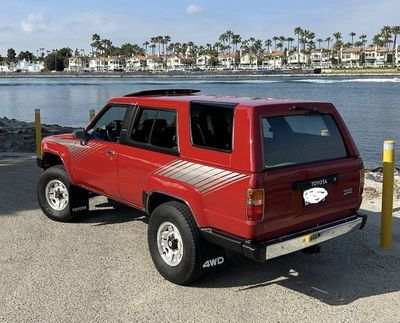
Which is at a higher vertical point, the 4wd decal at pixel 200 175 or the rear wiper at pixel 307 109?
the rear wiper at pixel 307 109

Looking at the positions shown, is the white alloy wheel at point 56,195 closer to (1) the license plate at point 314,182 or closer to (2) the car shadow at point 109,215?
(2) the car shadow at point 109,215

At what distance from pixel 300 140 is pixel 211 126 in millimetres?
826

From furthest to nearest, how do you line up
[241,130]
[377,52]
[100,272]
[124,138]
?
1. [377,52]
2. [124,138]
3. [100,272]
4. [241,130]

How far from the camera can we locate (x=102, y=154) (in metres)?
5.89

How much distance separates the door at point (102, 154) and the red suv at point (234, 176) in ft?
0.59

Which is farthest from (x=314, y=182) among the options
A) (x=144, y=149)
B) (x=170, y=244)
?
(x=144, y=149)

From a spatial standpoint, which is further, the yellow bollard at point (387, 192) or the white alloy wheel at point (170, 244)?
the yellow bollard at point (387, 192)

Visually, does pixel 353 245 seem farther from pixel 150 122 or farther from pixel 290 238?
pixel 150 122

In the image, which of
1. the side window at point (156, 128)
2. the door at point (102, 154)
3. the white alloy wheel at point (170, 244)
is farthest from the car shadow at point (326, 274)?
the door at point (102, 154)

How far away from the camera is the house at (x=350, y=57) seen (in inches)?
7338

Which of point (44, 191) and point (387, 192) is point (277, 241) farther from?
point (44, 191)

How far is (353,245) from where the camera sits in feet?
19.4

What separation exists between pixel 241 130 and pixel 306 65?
19152 cm

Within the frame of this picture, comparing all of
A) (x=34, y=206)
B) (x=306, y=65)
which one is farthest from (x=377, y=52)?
(x=34, y=206)
